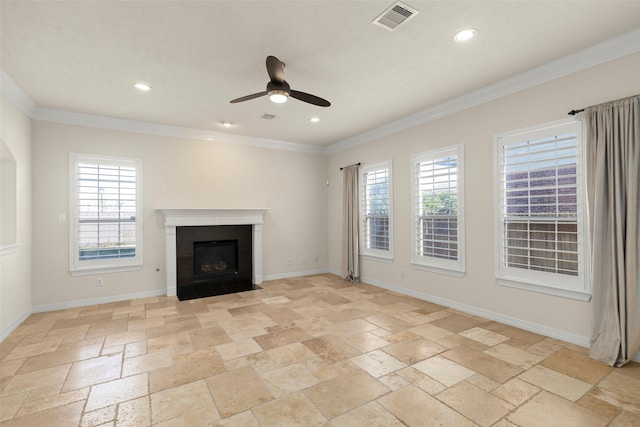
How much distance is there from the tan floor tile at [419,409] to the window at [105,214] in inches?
184

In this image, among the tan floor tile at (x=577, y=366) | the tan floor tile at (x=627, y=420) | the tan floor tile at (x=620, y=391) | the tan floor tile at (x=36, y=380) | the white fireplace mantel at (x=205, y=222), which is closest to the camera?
the tan floor tile at (x=627, y=420)

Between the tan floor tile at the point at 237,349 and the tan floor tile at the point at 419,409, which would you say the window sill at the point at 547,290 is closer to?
the tan floor tile at the point at 419,409

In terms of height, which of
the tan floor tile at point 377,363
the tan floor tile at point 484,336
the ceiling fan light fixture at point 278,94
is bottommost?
the tan floor tile at point 377,363

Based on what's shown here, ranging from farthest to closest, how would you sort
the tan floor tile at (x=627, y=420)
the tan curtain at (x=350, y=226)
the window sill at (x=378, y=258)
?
1. the tan curtain at (x=350, y=226)
2. the window sill at (x=378, y=258)
3. the tan floor tile at (x=627, y=420)

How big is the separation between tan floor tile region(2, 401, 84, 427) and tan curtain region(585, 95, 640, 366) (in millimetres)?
4390

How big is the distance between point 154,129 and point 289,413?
16.6 feet

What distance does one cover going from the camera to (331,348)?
Result: 10.6 feet

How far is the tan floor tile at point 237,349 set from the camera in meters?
3.08

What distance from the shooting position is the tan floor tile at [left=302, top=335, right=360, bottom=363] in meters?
3.04

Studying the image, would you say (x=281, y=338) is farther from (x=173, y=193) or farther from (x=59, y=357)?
(x=173, y=193)

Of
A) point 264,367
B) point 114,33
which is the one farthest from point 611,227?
point 114,33

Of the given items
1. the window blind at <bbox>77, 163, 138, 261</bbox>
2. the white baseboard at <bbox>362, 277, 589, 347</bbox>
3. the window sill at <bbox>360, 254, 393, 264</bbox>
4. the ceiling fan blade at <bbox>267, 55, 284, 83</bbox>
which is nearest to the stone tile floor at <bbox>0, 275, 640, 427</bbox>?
the white baseboard at <bbox>362, 277, 589, 347</bbox>

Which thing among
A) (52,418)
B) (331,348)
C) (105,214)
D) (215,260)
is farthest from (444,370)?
(105,214)

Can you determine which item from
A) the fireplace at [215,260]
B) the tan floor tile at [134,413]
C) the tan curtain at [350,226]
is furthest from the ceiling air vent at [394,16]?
the fireplace at [215,260]
